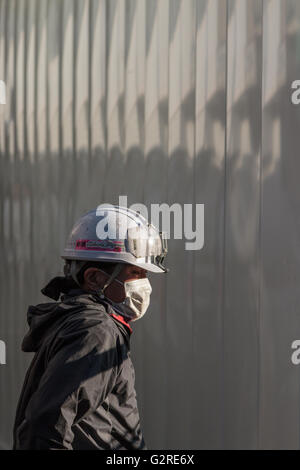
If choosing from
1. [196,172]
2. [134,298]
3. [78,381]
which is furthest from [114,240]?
[196,172]

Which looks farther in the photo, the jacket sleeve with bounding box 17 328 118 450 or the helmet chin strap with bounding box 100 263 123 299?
the helmet chin strap with bounding box 100 263 123 299

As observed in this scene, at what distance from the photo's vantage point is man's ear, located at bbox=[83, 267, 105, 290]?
10.3 ft

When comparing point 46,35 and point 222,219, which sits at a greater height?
point 46,35

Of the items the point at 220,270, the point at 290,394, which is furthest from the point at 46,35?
the point at 290,394

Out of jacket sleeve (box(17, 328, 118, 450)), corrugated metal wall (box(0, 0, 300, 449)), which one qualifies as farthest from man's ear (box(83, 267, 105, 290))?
corrugated metal wall (box(0, 0, 300, 449))

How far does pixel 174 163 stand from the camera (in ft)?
14.5

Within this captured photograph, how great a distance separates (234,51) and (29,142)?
2.90 m

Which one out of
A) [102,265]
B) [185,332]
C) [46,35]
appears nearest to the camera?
[102,265]

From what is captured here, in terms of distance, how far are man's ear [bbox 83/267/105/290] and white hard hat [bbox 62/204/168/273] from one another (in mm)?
52

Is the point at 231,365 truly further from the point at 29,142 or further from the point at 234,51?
the point at 29,142

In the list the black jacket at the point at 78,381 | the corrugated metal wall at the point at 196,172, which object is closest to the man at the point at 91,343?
the black jacket at the point at 78,381

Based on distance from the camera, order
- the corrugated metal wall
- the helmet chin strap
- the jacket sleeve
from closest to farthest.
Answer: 1. the jacket sleeve
2. the helmet chin strap
3. the corrugated metal wall

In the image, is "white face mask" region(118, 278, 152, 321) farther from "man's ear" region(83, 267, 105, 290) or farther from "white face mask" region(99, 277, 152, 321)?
"man's ear" region(83, 267, 105, 290)

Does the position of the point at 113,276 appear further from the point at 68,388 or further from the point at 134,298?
the point at 68,388
